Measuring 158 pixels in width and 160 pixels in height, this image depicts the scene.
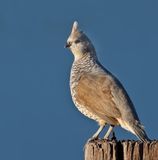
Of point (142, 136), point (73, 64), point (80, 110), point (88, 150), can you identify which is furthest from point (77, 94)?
point (88, 150)

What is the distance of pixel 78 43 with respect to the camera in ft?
38.7

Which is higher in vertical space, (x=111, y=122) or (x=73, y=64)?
(x=73, y=64)

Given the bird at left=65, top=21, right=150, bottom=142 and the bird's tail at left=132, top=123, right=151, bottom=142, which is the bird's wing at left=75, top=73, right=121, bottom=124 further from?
Answer: the bird's tail at left=132, top=123, right=151, bottom=142

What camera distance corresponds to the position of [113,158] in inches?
A: 258

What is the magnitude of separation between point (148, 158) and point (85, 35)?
18.5 feet

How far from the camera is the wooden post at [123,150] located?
643 centimetres

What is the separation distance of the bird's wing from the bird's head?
753 mm

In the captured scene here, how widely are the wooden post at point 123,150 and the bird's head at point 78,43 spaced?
16.4 ft

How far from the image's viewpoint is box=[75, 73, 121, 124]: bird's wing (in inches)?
395

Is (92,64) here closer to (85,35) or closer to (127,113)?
(85,35)

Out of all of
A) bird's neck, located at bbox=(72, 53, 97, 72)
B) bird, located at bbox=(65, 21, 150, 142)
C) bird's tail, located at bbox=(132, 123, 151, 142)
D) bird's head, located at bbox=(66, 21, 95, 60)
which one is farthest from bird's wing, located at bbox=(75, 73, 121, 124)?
bird's head, located at bbox=(66, 21, 95, 60)

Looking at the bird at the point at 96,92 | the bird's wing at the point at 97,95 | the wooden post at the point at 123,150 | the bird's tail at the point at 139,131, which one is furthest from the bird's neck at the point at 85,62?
the wooden post at the point at 123,150

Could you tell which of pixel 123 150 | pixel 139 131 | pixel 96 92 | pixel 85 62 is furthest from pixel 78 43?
pixel 123 150

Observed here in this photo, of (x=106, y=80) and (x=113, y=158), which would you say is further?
(x=106, y=80)
